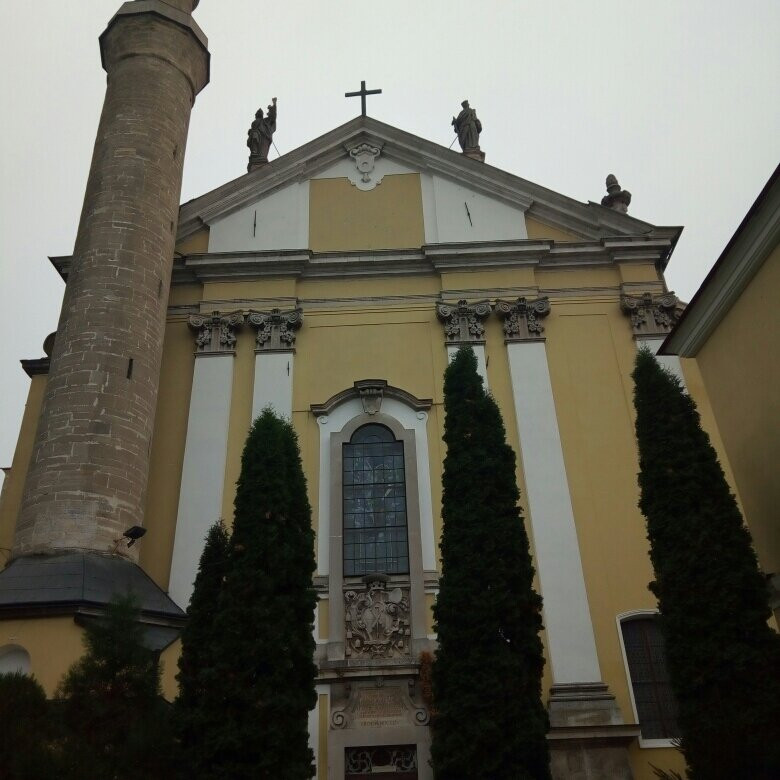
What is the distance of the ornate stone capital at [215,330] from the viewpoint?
596 inches

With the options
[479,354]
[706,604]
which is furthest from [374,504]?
[706,604]

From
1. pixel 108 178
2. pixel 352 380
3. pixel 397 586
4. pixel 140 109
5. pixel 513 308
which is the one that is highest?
pixel 140 109

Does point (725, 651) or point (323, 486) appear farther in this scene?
point (323, 486)

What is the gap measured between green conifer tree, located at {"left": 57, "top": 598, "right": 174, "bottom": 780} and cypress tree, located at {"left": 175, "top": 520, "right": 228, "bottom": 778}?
284 mm

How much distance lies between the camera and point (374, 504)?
13.6 metres

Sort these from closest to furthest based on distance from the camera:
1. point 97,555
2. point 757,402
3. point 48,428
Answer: point 757,402, point 97,555, point 48,428

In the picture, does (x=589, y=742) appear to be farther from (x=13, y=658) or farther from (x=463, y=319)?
(x=13, y=658)

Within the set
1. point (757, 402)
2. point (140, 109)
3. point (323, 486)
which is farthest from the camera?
point (140, 109)

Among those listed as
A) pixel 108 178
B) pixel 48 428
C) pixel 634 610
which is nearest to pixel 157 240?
pixel 108 178

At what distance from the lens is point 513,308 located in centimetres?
1525

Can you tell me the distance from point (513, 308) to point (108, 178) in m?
7.65

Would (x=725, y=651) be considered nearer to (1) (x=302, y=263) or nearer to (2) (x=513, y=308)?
(2) (x=513, y=308)

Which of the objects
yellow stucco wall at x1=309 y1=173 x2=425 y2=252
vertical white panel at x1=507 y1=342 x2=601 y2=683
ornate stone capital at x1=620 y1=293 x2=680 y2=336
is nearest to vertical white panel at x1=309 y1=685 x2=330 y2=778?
vertical white panel at x1=507 y1=342 x2=601 y2=683

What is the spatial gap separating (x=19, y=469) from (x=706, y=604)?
10975 millimetres
